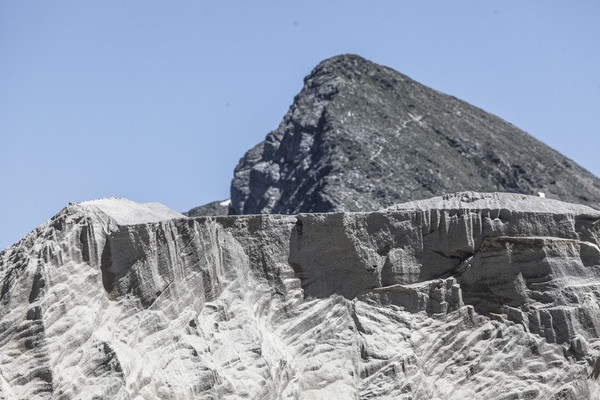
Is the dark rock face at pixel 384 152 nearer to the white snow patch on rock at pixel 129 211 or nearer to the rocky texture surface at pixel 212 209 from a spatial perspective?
the rocky texture surface at pixel 212 209

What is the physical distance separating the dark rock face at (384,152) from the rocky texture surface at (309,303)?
6214cm

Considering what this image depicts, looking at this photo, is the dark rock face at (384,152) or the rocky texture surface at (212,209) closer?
the dark rock face at (384,152)

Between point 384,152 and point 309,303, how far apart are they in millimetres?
77422

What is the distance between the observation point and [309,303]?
36188 mm

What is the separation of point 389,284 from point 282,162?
103437mm

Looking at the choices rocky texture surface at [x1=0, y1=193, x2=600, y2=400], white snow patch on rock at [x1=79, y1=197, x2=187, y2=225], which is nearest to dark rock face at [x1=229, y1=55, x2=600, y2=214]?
rocky texture surface at [x1=0, y1=193, x2=600, y2=400]

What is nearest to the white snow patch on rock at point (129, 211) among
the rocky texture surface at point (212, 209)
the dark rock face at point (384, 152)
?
the dark rock face at point (384, 152)

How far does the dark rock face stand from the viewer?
4267 inches

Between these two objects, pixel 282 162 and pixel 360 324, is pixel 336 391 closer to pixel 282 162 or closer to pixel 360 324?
pixel 360 324

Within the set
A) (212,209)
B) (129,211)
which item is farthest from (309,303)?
(212,209)

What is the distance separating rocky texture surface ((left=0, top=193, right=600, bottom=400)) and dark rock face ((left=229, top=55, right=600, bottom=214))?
62145 millimetres

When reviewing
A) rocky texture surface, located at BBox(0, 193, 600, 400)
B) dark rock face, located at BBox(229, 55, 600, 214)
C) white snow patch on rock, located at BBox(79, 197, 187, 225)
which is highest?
dark rock face, located at BBox(229, 55, 600, 214)

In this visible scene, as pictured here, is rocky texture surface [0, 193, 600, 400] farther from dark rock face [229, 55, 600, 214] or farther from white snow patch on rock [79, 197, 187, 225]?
dark rock face [229, 55, 600, 214]

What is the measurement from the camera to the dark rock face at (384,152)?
356 feet
